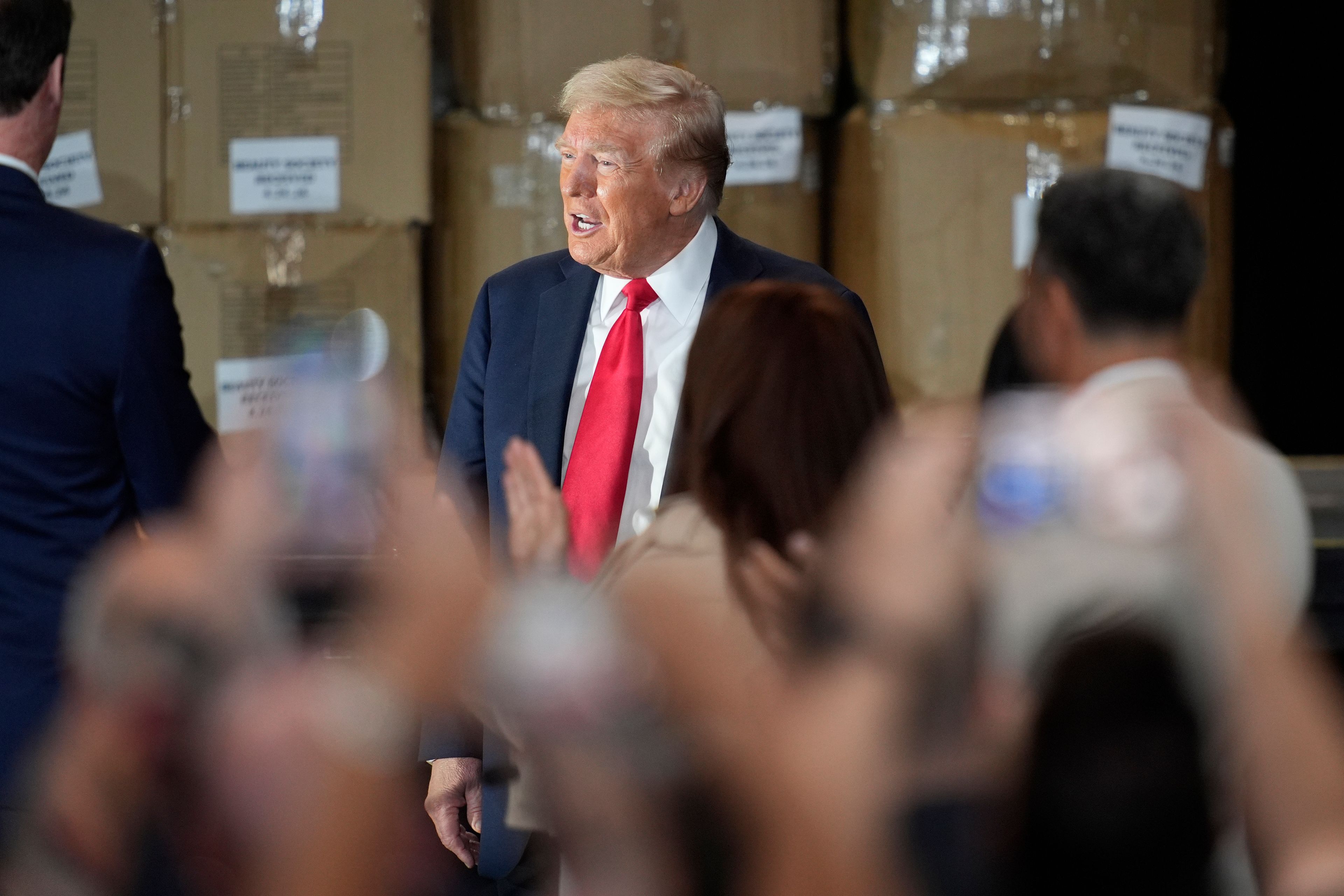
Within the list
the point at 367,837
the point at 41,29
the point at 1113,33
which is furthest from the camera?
the point at 1113,33

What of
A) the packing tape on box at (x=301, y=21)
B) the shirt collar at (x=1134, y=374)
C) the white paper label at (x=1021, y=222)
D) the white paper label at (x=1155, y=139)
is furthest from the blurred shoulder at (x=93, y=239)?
the white paper label at (x=1155, y=139)

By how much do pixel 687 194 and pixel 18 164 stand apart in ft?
2.00

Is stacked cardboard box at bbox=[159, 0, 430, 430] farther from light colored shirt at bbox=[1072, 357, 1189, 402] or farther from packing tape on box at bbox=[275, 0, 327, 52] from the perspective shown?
light colored shirt at bbox=[1072, 357, 1189, 402]

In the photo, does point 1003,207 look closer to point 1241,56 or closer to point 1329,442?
point 1241,56

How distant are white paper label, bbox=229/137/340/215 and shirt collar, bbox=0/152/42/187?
0.62 meters

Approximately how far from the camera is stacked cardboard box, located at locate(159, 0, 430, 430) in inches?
67.2

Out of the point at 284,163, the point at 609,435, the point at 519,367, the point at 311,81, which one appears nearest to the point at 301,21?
the point at 311,81

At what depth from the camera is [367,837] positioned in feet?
1.61

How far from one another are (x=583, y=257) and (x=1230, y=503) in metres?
0.76

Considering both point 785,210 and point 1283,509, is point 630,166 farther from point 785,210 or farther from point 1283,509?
point 1283,509

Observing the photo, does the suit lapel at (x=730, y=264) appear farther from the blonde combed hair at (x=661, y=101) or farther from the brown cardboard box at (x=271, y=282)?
the brown cardboard box at (x=271, y=282)

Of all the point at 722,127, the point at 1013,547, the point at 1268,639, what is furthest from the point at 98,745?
the point at 722,127

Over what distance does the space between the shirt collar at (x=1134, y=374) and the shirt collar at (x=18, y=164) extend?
878mm

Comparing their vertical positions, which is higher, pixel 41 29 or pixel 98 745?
pixel 41 29
